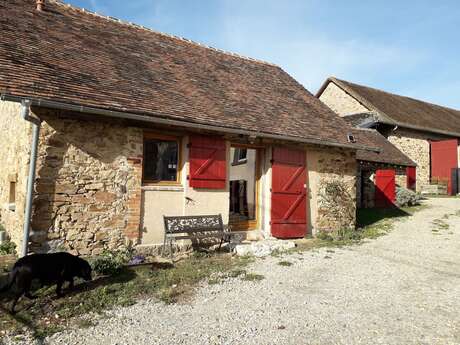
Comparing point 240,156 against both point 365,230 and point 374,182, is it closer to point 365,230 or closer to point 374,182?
point 365,230

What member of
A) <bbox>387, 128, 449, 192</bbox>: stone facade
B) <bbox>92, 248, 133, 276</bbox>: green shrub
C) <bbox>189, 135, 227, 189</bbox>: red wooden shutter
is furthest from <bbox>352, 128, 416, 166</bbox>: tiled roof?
<bbox>92, 248, 133, 276</bbox>: green shrub

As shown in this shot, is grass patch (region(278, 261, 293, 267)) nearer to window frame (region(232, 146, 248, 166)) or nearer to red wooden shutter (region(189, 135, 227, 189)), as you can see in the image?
red wooden shutter (region(189, 135, 227, 189))

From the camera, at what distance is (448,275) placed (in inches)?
220

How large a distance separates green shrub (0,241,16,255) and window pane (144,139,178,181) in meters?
2.53

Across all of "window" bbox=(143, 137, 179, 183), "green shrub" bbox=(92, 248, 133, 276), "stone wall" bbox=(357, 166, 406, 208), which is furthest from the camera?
"stone wall" bbox=(357, 166, 406, 208)

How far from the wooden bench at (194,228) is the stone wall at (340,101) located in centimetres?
1481

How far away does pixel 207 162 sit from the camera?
23.5ft

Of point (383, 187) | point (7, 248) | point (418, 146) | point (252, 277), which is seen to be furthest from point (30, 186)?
point (418, 146)

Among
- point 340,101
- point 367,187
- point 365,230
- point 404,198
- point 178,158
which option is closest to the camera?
point 178,158

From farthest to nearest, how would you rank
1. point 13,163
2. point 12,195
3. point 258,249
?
point 258,249 < point 12,195 < point 13,163

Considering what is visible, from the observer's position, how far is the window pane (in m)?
6.78

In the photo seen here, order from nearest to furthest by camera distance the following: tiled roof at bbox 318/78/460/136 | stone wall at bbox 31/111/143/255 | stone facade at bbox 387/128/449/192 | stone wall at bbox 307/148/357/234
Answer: stone wall at bbox 31/111/143/255
stone wall at bbox 307/148/357/234
stone facade at bbox 387/128/449/192
tiled roof at bbox 318/78/460/136

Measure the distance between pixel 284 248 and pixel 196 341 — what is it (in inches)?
168

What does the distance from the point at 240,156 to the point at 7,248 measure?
742 cm
